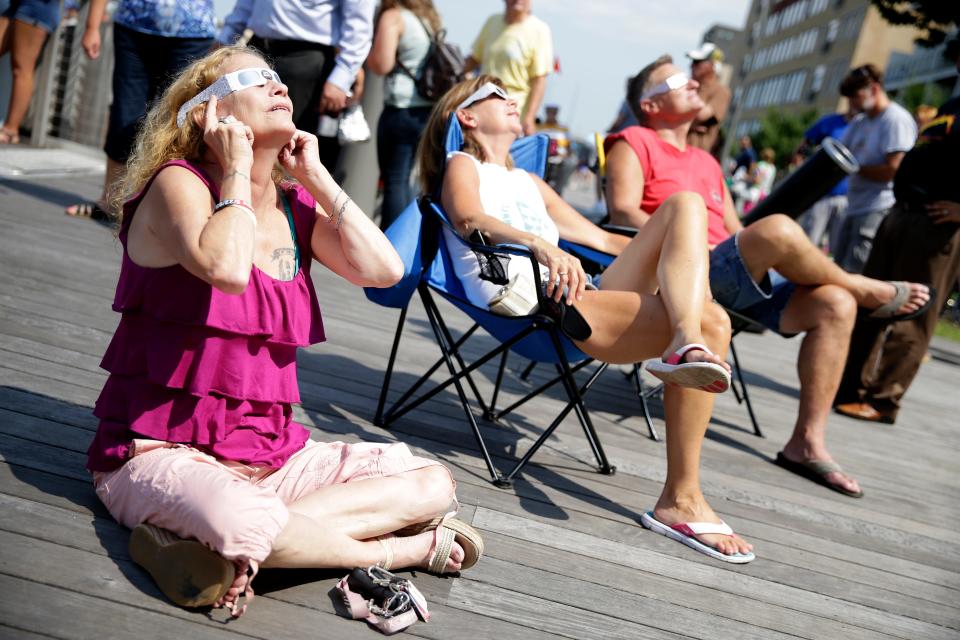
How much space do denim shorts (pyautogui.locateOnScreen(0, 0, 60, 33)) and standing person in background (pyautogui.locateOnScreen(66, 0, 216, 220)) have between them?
1.39 meters

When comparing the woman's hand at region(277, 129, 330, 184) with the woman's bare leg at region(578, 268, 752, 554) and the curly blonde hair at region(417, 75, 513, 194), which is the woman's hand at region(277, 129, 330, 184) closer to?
the woman's bare leg at region(578, 268, 752, 554)

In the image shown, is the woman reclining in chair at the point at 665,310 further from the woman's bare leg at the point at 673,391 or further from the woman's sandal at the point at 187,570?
the woman's sandal at the point at 187,570

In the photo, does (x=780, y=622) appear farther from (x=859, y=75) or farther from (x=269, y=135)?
(x=859, y=75)

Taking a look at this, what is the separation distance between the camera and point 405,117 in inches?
235

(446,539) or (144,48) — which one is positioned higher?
(144,48)

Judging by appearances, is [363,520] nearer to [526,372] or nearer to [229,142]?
[229,142]

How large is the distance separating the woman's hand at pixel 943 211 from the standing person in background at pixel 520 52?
2595 millimetres

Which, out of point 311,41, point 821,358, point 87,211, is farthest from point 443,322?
point 87,211

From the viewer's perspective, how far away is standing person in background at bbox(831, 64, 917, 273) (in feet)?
20.3

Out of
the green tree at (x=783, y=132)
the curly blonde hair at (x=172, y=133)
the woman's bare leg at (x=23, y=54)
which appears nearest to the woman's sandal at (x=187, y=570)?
the curly blonde hair at (x=172, y=133)

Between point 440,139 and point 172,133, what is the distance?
1511mm

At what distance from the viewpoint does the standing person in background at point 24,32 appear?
6586 mm

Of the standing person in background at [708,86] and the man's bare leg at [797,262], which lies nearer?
the man's bare leg at [797,262]

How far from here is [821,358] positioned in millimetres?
3703
